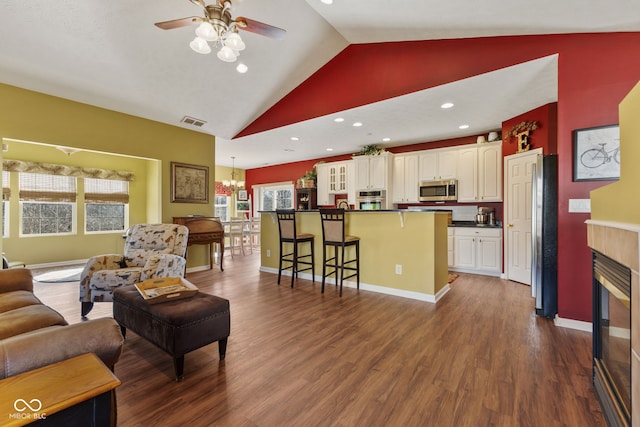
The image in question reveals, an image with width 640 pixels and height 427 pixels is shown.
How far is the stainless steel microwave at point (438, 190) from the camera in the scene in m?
5.20

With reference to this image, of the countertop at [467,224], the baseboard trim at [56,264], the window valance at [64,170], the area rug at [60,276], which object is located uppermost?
the window valance at [64,170]

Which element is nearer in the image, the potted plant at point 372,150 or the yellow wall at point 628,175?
the yellow wall at point 628,175

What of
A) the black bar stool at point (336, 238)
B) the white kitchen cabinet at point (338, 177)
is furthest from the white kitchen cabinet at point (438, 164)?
the black bar stool at point (336, 238)

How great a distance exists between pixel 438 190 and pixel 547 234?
2642 mm

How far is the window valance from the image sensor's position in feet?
16.3

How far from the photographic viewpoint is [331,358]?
2.04 m

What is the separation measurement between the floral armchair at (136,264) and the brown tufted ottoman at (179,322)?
2.21ft

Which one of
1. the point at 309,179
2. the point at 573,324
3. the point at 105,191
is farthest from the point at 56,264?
the point at 573,324

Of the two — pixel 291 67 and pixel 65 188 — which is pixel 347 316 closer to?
pixel 291 67

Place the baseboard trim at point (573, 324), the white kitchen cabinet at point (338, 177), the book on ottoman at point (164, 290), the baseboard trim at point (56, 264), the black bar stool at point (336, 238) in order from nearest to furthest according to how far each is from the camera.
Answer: the book on ottoman at point (164, 290), the baseboard trim at point (573, 324), the black bar stool at point (336, 238), the baseboard trim at point (56, 264), the white kitchen cabinet at point (338, 177)

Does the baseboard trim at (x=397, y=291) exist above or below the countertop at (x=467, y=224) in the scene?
below

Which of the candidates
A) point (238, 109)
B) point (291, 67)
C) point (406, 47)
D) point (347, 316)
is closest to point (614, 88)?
point (406, 47)

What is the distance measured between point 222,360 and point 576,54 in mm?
4089

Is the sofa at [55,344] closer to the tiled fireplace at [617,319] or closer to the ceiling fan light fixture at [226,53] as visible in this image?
the tiled fireplace at [617,319]
